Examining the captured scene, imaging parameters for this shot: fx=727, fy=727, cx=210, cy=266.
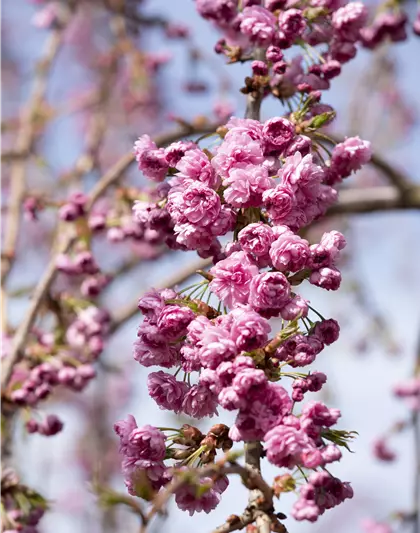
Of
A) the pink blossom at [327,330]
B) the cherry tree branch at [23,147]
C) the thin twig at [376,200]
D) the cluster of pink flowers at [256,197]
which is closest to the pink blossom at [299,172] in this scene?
the cluster of pink flowers at [256,197]

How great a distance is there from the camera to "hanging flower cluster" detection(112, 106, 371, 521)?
1655 mm

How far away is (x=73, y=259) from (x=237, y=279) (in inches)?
78.5

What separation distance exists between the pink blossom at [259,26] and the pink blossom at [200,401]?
1194 millimetres

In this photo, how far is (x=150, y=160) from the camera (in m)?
2.16

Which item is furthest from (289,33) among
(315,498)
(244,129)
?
(315,498)

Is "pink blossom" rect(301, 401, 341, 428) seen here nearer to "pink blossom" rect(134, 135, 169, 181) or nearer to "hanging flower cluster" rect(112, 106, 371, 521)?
"hanging flower cluster" rect(112, 106, 371, 521)

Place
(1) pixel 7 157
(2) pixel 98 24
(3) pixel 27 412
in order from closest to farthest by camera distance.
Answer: (3) pixel 27 412 → (1) pixel 7 157 → (2) pixel 98 24

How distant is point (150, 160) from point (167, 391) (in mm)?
705

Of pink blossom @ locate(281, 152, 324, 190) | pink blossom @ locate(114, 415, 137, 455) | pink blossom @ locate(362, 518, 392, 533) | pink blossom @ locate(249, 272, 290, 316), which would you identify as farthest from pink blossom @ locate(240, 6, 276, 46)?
pink blossom @ locate(362, 518, 392, 533)

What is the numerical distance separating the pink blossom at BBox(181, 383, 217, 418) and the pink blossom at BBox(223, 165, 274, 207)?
0.49 metres

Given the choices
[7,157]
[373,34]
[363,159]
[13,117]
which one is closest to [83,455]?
[13,117]

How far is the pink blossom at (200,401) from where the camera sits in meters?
1.82

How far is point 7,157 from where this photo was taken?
194 inches

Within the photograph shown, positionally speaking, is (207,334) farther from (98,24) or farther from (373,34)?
(98,24)
